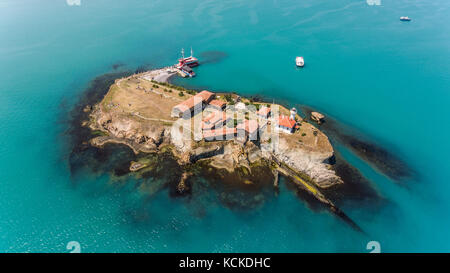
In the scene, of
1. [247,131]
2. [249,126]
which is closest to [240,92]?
[249,126]

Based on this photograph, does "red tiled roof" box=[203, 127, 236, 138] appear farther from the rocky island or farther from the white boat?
the white boat

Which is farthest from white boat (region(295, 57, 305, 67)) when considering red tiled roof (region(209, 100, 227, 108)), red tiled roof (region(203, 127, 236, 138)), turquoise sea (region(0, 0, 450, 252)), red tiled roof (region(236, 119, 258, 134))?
red tiled roof (region(203, 127, 236, 138))

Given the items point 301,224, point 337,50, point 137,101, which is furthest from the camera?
point 337,50

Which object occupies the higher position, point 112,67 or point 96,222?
point 112,67

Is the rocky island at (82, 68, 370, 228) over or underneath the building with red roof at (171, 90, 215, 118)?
underneath

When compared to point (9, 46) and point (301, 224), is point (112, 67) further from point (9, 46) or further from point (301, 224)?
point (301, 224)

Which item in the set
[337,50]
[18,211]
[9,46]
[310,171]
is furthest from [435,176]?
[9,46]
